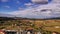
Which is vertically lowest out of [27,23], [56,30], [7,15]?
[56,30]

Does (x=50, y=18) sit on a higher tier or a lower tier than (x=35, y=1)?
lower

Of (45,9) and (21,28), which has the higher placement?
(45,9)

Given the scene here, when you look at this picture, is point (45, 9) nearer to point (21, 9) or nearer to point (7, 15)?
point (21, 9)

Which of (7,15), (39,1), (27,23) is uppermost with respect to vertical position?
(39,1)

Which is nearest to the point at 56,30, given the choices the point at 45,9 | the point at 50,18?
the point at 50,18

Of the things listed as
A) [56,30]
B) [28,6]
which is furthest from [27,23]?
[56,30]

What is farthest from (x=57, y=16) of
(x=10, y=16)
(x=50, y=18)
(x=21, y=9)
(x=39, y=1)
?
(x=10, y=16)

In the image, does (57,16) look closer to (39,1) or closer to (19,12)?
(39,1)

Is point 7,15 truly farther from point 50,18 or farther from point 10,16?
point 50,18
